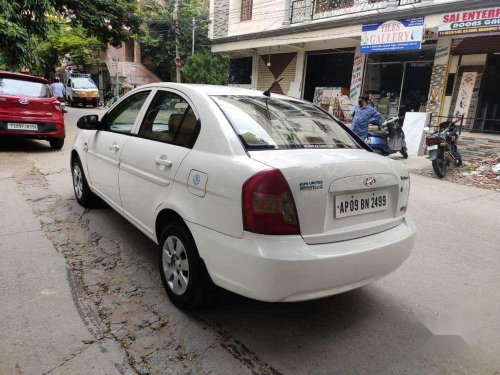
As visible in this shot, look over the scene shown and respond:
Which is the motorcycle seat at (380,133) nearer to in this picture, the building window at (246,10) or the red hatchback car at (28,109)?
the red hatchback car at (28,109)

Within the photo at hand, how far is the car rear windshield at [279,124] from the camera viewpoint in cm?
267

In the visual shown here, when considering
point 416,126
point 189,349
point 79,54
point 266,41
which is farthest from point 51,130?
point 79,54

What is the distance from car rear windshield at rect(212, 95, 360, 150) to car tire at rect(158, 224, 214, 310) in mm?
772

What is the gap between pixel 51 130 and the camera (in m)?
8.77

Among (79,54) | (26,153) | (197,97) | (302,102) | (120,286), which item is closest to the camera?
(197,97)

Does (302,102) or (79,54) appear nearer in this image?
(302,102)

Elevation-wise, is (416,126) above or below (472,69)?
below

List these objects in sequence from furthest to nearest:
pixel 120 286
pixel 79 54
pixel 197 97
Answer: pixel 79 54
pixel 120 286
pixel 197 97

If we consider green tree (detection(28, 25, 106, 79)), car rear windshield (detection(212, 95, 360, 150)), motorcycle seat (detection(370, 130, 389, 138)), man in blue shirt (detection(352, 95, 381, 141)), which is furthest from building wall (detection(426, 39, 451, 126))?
green tree (detection(28, 25, 106, 79))

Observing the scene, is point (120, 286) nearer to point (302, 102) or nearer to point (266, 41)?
point (302, 102)

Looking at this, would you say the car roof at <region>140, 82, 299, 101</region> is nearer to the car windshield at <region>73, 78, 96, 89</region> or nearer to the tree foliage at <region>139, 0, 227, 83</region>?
the tree foliage at <region>139, 0, 227, 83</region>

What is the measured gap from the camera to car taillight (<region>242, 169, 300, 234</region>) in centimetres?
222

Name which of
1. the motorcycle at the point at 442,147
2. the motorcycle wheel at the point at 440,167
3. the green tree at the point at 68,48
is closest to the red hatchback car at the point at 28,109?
the motorcycle at the point at 442,147

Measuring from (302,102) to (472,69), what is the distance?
10.6 meters
